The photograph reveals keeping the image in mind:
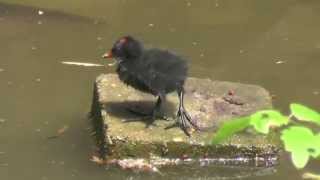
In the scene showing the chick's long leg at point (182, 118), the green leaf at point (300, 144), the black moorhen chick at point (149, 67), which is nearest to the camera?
the green leaf at point (300, 144)

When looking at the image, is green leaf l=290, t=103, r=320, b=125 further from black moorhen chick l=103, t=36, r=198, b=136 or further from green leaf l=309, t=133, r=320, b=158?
black moorhen chick l=103, t=36, r=198, b=136

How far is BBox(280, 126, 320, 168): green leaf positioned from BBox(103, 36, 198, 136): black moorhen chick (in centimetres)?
255

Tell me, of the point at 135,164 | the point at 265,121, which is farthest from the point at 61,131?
the point at 265,121

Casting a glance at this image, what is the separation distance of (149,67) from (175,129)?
1.32 ft

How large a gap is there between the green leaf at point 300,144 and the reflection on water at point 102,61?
2.56 metres

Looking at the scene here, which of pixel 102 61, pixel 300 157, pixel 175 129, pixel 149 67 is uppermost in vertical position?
pixel 300 157

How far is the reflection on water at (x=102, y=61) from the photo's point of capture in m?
3.87

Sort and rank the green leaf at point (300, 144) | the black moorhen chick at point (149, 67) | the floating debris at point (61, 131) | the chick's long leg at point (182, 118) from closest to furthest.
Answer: the green leaf at point (300, 144) → the black moorhen chick at point (149, 67) → the chick's long leg at point (182, 118) → the floating debris at point (61, 131)

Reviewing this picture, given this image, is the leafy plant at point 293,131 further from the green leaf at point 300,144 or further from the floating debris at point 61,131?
the floating debris at point 61,131

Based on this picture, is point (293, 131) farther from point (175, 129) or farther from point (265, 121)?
point (175, 129)

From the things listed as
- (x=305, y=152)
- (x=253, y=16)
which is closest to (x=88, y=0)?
(x=253, y=16)

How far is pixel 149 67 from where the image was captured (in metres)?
3.69

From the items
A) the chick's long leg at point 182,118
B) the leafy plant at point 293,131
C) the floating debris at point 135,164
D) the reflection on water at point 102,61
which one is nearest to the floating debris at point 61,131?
the reflection on water at point 102,61

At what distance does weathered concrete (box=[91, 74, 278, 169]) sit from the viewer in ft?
12.2
